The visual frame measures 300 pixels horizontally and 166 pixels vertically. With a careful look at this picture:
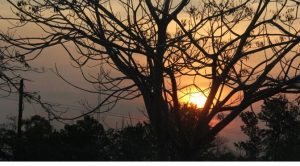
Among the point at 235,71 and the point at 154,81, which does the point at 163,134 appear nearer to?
the point at 154,81

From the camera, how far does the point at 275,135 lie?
18.5 meters

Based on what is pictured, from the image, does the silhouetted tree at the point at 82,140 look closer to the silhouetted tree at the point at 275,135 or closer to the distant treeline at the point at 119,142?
the distant treeline at the point at 119,142

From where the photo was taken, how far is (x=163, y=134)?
30.3 feet

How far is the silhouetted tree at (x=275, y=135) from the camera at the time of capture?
1553 cm

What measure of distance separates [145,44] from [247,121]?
32.1 ft

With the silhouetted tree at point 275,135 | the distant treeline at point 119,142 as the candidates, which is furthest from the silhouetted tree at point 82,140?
the silhouetted tree at point 275,135

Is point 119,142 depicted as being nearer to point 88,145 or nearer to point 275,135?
point 88,145

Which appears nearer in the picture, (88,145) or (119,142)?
(119,142)

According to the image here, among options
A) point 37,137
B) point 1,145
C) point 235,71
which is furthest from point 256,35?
point 1,145

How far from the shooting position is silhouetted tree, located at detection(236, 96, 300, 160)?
15526 millimetres

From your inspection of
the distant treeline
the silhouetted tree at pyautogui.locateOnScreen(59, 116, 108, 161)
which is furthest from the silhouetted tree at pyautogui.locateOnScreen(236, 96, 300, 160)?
the silhouetted tree at pyautogui.locateOnScreen(59, 116, 108, 161)

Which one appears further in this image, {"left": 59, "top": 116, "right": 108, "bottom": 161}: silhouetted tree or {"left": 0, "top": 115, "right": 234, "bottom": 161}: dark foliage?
{"left": 59, "top": 116, "right": 108, "bottom": 161}: silhouetted tree

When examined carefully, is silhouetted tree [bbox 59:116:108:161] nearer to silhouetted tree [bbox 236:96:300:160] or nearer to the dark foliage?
the dark foliage

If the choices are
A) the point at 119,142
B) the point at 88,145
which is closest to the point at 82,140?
the point at 88,145
